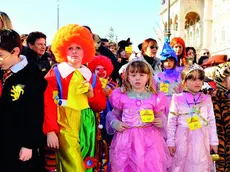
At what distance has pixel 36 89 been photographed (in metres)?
3.49

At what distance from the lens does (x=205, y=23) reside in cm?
4172

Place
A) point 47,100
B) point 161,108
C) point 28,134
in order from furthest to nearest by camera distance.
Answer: point 161,108
point 47,100
point 28,134

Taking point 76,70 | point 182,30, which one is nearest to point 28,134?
point 76,70

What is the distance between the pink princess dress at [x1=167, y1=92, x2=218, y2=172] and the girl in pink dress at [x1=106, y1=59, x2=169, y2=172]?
226mm

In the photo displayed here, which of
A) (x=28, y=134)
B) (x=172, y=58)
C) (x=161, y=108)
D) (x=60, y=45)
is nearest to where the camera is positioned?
(x=28, y=134)

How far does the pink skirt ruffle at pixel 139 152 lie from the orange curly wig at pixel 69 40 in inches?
43.5

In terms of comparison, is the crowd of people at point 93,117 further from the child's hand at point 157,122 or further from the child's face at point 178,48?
the child's face at point 178,48

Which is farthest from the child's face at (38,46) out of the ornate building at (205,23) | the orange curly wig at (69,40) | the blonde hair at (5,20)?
the ornate building at (205,23)

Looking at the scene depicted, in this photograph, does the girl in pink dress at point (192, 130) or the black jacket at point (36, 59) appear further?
the black jacket at point (36, 59)

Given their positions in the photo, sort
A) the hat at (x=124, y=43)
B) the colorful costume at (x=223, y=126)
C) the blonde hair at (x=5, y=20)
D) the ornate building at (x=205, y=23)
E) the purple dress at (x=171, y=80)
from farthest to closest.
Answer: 1. the ornate building at (x=205, y=23)
2. the hat at (x=124, y=43)
3. the purple dress at (x=171, y=80)
4. the colorful costume at (x=223, y=126)
5. the blonde hair at (x=5, y=20)

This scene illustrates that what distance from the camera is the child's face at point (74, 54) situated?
Answer: 13.1ft

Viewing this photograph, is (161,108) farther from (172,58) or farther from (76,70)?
(172,58)

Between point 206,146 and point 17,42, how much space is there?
2593 mm

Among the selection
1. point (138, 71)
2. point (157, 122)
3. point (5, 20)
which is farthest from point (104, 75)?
point (5, 20)
